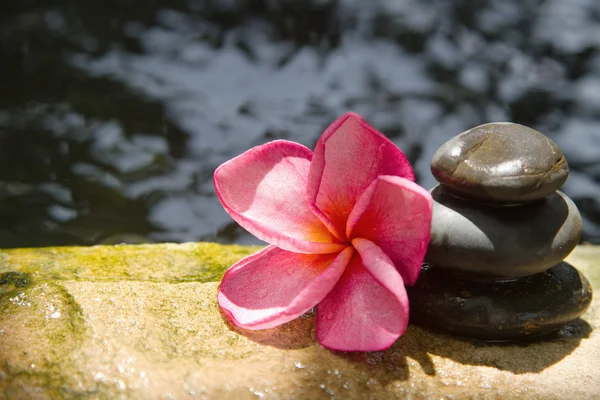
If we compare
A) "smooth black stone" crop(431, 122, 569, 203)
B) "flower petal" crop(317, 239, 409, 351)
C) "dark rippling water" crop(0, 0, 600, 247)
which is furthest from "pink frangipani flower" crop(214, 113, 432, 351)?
"dark rippling water" crop(0, 0, 600, 247)

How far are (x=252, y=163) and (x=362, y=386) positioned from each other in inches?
23.6

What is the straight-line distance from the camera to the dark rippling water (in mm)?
3133

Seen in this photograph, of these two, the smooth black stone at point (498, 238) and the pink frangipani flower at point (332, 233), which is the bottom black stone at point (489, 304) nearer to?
the smooth black stone at point (498, 238)

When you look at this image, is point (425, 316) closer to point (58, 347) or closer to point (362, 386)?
point (362, 386)

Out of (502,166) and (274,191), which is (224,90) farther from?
(502,166)

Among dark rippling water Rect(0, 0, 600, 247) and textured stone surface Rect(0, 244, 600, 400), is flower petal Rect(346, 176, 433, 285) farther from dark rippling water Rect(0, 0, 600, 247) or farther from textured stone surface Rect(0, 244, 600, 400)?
dark rippling water Rect(0, 0, 600, 247)

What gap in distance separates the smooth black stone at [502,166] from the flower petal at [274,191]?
32 cm

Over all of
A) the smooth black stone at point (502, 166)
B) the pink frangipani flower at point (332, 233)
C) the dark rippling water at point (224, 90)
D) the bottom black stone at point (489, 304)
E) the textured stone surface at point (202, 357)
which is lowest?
the dark rippling water at point (224, 90)

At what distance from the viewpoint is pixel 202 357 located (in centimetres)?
143

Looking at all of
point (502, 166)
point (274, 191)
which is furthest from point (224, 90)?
point (502, 166)

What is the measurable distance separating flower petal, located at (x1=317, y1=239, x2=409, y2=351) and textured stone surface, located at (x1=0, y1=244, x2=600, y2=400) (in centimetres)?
6

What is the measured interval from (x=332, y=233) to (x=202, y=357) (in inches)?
16.3

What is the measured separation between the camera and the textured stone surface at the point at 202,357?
4.41 feet

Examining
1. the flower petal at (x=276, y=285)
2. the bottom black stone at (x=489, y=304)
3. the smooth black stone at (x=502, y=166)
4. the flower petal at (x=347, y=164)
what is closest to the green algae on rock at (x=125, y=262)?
the flower petal at (x=276, y=285)
